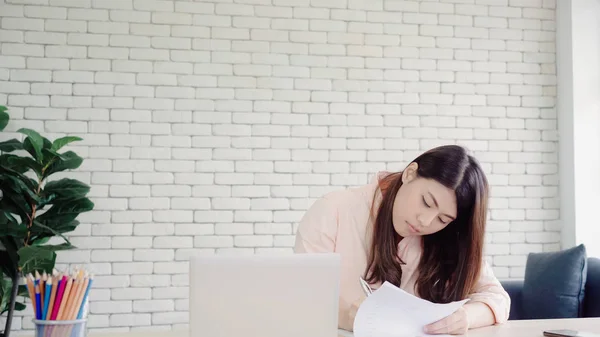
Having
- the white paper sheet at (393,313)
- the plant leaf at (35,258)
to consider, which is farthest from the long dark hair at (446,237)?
the plant leaf at (35,258)

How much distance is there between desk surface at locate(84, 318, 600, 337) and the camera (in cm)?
198

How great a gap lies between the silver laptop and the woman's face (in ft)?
2.75

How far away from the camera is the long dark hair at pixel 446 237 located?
2285 millimetres

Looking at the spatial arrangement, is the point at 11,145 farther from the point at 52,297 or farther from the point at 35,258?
the point at 52,297

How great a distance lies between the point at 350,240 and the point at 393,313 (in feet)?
2.08

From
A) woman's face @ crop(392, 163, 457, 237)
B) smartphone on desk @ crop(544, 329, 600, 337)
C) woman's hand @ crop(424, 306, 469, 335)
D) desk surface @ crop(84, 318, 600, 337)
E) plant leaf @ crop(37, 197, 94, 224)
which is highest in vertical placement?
woman's face @ crop(392, 163, 457, 237)

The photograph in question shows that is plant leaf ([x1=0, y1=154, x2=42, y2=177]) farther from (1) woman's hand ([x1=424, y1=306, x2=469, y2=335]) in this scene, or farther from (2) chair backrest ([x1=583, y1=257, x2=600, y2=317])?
(2) chair backrest ([x1=583, y1=257, x2=600, y2=317])

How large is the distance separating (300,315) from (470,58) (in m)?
3.56

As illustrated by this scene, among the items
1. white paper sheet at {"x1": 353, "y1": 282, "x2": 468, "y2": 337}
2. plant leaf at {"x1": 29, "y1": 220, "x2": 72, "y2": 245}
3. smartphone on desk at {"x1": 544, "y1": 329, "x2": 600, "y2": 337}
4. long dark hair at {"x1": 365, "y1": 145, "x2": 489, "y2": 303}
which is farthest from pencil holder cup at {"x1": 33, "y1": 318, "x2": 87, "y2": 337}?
plant leaf at {"x1": 29, "y1": 220, "x2": 72, "y2": 245}

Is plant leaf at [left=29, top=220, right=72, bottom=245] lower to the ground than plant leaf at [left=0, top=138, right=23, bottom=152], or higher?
lower

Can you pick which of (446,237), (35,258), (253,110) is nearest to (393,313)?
(446,237)

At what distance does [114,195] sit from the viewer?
166 inches

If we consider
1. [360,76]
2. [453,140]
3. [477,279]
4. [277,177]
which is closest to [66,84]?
[277,177]

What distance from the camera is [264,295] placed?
1459 millimetres
